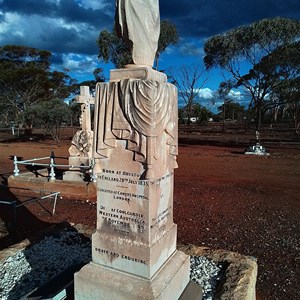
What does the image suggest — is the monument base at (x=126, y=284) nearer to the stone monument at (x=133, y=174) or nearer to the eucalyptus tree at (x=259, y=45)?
the stone monument at (x=133, y=174)

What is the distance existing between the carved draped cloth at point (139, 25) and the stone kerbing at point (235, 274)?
287 cm

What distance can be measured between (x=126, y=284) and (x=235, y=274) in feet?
5.26

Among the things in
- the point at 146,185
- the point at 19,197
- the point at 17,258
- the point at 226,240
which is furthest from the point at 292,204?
the point at 19,197

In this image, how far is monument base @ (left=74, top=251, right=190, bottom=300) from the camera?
3090mm

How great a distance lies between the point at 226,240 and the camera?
19.2 feet

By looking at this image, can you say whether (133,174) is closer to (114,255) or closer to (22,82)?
(114,255)

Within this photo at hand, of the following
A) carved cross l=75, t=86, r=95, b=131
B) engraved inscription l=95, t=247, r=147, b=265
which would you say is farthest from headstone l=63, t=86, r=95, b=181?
engraved inscription l=95, t=247, r=147, b=265

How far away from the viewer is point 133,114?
3078mm

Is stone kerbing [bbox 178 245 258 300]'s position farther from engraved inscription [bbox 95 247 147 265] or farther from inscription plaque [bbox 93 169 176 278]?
engraved inscription [bbox 95 247 147 265]

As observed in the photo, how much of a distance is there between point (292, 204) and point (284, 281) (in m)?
4.13

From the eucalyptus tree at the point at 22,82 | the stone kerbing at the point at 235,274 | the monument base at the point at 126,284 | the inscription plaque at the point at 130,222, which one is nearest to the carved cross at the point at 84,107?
the stone kerbing at the point at 235,274

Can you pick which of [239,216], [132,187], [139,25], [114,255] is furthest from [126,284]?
[239,216]

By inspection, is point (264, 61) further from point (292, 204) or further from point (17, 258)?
point (17, 258)

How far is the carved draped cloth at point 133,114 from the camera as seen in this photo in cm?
300
